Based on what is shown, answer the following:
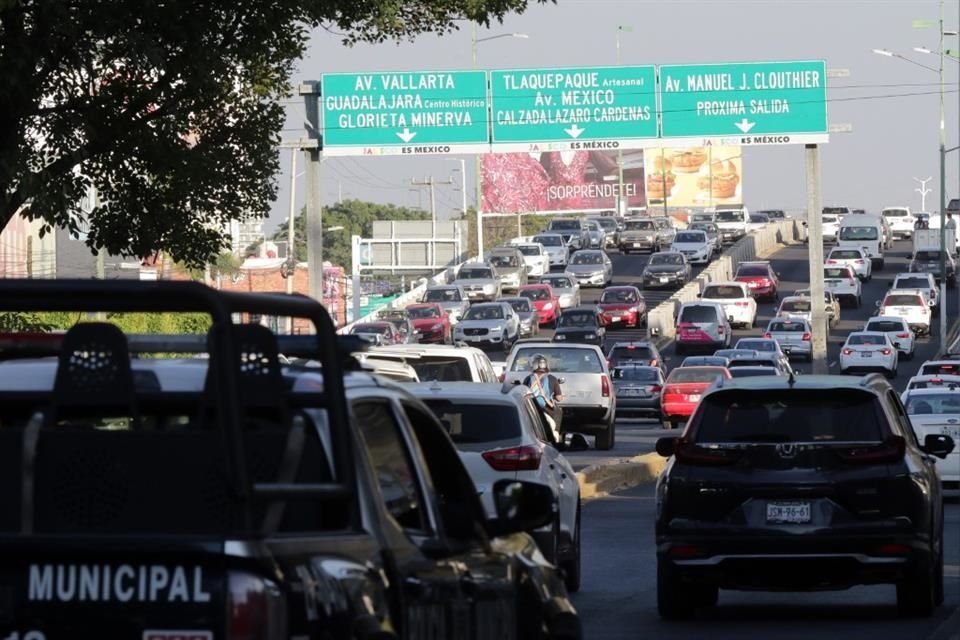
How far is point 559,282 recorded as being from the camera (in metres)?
81.4

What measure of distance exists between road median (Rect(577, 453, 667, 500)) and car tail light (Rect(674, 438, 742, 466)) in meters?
11.7

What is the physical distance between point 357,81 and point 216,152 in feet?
119

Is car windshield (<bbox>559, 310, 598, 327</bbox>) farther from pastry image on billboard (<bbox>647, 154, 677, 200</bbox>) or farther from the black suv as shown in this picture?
pastry image on billboard (<bbox>647, 154, 677, 200</bbox>)

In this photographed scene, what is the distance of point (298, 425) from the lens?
17.4 feet

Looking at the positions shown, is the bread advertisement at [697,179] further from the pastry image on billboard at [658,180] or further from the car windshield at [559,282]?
the car windshield at [559,282]

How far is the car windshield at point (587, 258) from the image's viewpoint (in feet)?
291

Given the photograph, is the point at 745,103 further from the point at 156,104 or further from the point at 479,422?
the point at 479,422

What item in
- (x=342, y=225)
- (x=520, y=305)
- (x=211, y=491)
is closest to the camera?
(x=211, y=491)

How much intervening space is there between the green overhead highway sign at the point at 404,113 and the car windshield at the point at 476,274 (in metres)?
27.0

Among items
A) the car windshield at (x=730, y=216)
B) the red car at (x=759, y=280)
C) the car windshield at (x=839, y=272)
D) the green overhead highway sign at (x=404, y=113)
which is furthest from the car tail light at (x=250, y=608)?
the car windshield at (x=730, y=216)

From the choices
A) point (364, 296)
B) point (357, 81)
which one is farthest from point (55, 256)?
point (364, 296)

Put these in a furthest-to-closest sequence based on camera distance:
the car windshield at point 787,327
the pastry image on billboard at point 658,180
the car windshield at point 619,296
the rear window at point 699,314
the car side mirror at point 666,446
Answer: the pastry image on billboard at point 658,180, the car windshield at point 619,296, the rear window at point 699,314, the car windshield at point 787,327, the car side mirror at point 666,446

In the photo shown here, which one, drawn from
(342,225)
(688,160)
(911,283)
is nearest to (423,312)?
(911,283)

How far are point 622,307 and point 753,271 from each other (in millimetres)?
12023
